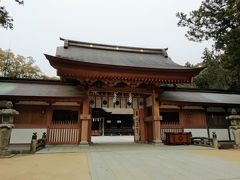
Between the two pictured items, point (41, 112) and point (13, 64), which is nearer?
point (41, 112)

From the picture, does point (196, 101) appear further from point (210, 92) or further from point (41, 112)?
point (41, 112)

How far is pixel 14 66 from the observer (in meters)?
40.2

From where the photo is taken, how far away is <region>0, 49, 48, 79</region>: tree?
39094 millimetres

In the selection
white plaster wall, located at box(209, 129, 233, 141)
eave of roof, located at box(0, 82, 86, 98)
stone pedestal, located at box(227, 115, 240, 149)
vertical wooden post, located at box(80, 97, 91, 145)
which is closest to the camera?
stone pedestal, located at box(227, 115, 240, 149)

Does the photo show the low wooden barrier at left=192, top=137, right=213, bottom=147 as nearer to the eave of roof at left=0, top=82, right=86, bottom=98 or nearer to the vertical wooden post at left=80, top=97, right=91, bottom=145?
the vertical wooden post at left=80, top=97, right=91, bottom=145

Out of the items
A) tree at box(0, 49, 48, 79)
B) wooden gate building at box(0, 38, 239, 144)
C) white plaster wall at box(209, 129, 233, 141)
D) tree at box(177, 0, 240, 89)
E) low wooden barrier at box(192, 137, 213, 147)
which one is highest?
tree at box(0, 49, 48, 79)

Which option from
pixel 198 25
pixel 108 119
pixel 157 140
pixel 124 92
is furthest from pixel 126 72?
pixel 108 119

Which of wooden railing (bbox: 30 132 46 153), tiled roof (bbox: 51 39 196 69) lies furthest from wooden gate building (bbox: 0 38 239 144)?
tiled roof (bbox: 51 39 196 69)

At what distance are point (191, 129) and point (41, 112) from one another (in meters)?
10.1

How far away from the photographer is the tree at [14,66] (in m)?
39.1

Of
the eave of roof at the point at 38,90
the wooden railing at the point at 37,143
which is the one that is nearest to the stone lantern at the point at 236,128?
the eave of roof at the point at 38,90

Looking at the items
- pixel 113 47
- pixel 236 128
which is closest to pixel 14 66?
pixel 113 47

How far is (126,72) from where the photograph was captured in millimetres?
12719

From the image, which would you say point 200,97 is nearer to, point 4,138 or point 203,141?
point 203,141
